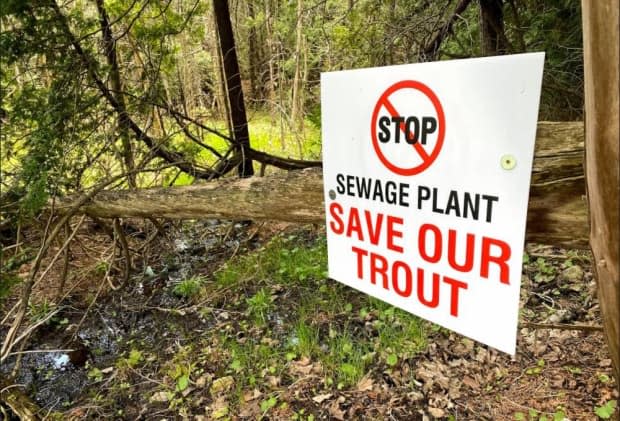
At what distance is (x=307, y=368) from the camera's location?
243cm

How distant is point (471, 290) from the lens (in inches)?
39.9

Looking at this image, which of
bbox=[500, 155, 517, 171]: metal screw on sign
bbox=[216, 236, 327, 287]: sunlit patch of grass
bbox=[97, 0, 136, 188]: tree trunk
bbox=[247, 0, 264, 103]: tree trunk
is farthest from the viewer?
bbox=[247, 0, 264, 103]: tree trunk

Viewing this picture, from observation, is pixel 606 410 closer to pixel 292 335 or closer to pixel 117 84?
pixel 292 335

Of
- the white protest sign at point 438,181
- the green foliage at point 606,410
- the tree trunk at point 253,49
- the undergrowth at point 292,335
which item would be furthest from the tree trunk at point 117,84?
the tree trunk at point 253,49

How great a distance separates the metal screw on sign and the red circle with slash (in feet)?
0.48

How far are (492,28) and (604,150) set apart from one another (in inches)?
113

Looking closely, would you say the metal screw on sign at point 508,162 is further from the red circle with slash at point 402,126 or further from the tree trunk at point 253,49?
the tree trunk at point 253,49

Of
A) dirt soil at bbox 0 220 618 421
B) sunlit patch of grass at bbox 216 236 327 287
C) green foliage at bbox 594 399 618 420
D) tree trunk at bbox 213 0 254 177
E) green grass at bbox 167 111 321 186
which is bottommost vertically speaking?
dirt soil at bbox 0 220 618 421

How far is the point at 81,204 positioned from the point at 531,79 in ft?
8.79

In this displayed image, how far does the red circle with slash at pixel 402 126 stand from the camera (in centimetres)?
Result: 98

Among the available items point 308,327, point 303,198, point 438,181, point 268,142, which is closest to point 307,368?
point 308,327

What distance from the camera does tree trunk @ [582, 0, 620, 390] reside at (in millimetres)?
635

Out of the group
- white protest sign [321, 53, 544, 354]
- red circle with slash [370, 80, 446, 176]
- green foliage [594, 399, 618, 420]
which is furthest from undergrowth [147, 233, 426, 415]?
red circle with slash [370, 80, 446, 176]

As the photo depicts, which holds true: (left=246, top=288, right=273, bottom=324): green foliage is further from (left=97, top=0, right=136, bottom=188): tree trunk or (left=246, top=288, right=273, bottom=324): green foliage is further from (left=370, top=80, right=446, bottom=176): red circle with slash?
(left=370, top=80, right=446, bottom=176): red circle with slash
